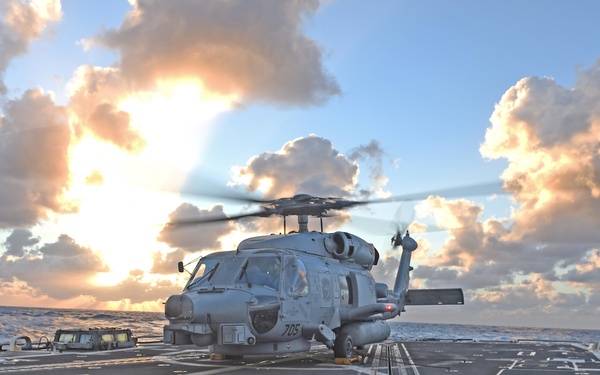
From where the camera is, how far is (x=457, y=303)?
29891 mm

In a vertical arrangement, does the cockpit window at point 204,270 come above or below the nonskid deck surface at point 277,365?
above

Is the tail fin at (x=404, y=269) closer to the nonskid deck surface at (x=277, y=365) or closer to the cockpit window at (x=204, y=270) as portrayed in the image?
the nonskid deck surface at (x=277, y=365)

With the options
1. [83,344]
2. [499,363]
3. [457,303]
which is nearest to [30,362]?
[83,344]

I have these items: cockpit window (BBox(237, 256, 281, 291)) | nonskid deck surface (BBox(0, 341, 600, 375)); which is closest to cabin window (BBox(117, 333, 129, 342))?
nonskid deck surface (BBox(0, 341, 600, 375))

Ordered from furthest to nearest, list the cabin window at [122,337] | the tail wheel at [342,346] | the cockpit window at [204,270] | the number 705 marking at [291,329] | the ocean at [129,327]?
Answer: the ocean at [129,327], the cabin window at [122,337], the tail wheel at [342,346], the cockpit window at [204,270], the number 705 marking at [291,329]

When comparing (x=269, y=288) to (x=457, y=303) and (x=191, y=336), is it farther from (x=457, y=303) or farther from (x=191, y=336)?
(x=457, y=303)

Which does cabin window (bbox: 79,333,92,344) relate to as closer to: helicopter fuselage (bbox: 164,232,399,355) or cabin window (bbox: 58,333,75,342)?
cabin window (bbox: 58,333,75,342)

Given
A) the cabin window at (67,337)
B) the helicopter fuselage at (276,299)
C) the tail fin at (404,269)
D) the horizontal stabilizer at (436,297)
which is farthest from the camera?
the tail fin at (404,269)

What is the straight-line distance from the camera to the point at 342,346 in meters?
20.8

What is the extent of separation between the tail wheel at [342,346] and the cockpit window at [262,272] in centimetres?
401

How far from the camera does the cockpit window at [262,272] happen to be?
1870cm

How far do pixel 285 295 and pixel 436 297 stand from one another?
1395 centimetres

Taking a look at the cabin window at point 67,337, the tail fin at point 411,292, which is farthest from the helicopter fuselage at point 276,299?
the cabin window at point 67,337

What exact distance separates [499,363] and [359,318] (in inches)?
220
